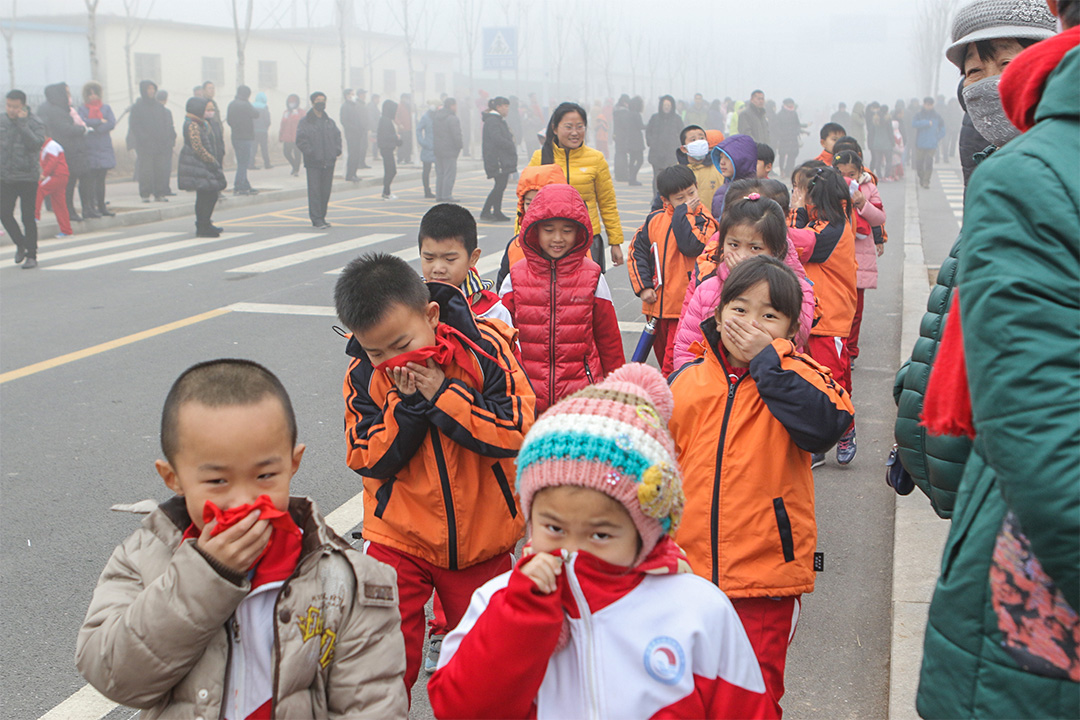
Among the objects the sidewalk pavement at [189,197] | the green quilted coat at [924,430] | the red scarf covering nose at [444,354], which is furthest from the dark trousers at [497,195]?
the green quilted coat at [924,430]

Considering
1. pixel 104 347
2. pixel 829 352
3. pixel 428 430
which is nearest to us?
pixel 428 430

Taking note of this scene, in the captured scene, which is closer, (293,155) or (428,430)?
(428,430)

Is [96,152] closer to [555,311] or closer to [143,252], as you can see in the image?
[143,252]

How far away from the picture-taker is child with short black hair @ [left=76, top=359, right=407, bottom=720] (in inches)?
70.4

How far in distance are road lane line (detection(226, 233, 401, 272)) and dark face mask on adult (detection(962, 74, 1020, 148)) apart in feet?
33.2

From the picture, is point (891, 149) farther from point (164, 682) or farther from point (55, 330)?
point (164, 682)

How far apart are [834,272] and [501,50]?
32.4 m

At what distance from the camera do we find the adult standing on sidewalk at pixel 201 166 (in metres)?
14.1

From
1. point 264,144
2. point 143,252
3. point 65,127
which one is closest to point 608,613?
point 143,252

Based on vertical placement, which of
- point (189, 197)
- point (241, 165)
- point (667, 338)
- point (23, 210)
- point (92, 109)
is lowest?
point (667, 338)

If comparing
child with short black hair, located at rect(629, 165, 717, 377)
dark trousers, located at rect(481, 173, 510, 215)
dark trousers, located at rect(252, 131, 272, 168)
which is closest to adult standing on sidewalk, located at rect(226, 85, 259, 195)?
dark trousers, located at rect(252, 131, 272, 168)

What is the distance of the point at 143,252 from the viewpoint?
1341 centimetres

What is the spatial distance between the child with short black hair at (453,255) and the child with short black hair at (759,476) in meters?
1.49

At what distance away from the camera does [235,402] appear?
6.35 ft
